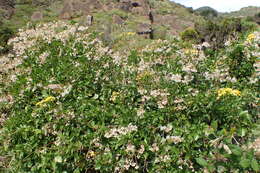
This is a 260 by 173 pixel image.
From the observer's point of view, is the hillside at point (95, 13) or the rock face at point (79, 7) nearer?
the hillside at point (95, 13)

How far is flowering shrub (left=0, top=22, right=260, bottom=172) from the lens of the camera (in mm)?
1823

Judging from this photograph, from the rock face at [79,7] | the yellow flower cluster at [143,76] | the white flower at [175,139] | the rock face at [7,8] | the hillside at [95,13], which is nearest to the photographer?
the white flower at [175,139]

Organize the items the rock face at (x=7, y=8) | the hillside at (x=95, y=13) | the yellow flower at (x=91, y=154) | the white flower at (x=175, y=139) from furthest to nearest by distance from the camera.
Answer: the rock face at (x=7, y=8) < the hillside at (x=95, y=13) < the yellow flower at (x=91, y=154) < the white flower at (x=175, y=139)

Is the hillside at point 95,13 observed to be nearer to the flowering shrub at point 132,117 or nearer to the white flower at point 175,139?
the flowering shrub at point 132,117

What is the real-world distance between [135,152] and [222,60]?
2.04 m

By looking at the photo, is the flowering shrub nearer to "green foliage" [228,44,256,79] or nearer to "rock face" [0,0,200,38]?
"green foliage" [228,44,256,79]

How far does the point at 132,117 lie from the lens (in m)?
2.10

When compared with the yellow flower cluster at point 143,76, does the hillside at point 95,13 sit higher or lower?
higher

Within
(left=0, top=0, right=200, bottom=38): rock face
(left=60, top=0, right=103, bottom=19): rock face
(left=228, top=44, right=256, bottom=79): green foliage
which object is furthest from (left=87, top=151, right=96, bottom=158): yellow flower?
(left=60, top=0, right=103, bottom=19): rock face

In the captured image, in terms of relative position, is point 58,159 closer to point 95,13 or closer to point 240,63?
point 240,63

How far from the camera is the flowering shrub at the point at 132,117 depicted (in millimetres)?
1823

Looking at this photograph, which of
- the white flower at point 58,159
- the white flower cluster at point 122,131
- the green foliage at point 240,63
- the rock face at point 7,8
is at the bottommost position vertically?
the white flower at point 58,159

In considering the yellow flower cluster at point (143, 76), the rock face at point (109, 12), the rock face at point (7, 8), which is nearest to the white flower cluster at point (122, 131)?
the yellow flower cluster at point (143, 76)

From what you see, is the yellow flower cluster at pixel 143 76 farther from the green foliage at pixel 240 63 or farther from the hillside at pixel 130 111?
the green foliage at pixel 240 63
